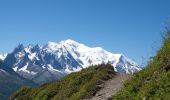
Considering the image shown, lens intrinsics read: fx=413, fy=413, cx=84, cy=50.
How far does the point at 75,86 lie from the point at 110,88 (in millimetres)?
3019

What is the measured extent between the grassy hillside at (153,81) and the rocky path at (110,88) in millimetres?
3793

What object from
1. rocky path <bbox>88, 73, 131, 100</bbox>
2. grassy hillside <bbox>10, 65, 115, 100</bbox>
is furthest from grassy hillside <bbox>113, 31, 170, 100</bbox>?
grassy hillside <bbox>10, 65, 115, 100</bbox>

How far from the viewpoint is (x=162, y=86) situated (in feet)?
47.3

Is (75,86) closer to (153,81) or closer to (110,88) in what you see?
(110,88)

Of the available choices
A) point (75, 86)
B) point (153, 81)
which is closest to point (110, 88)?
point (75, 86)

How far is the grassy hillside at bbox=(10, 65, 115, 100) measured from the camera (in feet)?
82.8

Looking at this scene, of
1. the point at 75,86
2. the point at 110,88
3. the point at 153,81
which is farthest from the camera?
the point at 75,86

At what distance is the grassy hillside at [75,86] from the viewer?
2525 centimetres

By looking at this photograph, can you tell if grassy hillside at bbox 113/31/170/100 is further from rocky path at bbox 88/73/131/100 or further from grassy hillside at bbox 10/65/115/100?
grassy hillside at bbox 10/65/115/100

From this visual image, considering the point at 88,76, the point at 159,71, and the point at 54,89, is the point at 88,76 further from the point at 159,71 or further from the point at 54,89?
the point at 159,71

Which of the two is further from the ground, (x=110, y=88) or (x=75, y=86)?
(x=75, y=86)

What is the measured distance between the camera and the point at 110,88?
24922mm

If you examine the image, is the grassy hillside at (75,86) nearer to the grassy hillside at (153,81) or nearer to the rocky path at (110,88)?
the rocky path at (110,88)

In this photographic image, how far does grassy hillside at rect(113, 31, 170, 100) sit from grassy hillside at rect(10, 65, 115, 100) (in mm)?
6813
